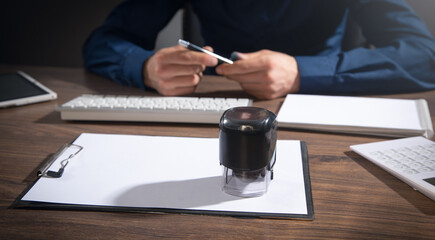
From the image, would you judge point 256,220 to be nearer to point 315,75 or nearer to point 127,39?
point 315,75

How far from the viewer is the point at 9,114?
2.64 ft

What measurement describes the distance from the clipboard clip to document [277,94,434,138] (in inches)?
13.7

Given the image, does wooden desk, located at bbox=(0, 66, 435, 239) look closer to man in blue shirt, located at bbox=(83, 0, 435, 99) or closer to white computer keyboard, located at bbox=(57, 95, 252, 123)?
white computer keyboard, located at bbox=(57, 95, 252, 123)

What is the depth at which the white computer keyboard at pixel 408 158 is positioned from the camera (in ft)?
1.67

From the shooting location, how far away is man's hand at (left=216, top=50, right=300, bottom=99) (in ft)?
2.88

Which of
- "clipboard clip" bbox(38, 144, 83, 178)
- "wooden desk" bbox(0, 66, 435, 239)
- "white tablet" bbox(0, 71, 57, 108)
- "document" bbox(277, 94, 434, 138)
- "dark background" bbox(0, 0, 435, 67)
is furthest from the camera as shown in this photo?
"dark background" bbox(0, 0, 435, 67)

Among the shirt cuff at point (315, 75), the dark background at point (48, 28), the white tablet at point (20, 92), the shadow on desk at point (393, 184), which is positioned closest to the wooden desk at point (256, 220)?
the shadow on desk at point (393, 184)

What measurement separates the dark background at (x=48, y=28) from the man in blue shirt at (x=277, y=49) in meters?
0.67

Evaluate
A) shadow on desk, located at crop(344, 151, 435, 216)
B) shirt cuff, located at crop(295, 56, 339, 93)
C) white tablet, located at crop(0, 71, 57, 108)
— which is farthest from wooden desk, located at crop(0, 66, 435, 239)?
shirt cuff, located at crop(295, 56, 339, 93)

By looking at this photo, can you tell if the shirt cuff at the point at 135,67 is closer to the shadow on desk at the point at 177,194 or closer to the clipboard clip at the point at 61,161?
the clipboard clip at the point at 61,161

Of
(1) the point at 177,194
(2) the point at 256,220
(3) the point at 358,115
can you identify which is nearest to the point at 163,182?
(1) the point at 177,194

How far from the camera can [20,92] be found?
2.92 feet

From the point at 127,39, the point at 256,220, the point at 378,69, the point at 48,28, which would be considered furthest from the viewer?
the point at 48,28

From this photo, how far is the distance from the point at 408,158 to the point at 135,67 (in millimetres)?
667
